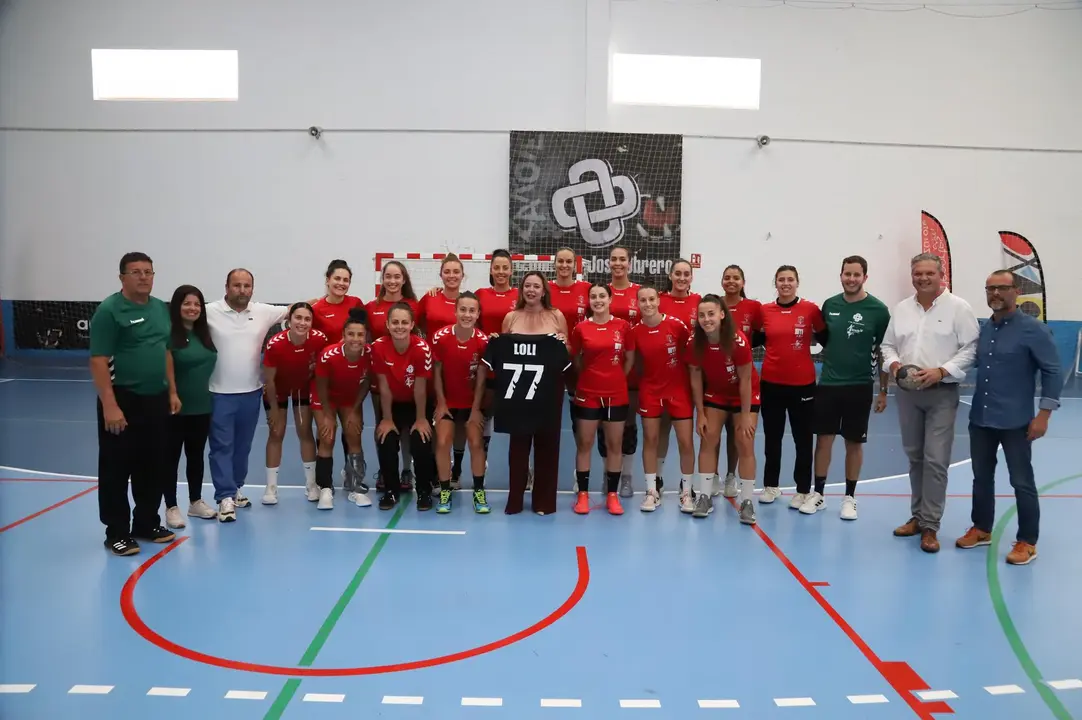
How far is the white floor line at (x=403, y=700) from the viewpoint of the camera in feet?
9.60

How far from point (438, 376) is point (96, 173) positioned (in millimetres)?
10492

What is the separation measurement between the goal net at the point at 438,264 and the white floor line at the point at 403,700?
912 centimetres

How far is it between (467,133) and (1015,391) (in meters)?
9.70

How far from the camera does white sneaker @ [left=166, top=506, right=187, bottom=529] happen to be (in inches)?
192

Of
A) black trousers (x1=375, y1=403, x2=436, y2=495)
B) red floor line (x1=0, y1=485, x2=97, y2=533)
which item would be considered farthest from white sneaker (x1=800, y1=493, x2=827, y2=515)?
red floor line (x1=0, y1=485, x2=97, y2=533)

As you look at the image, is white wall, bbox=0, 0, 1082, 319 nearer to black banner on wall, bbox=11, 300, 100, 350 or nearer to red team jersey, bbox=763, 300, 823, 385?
black banner on wall, bbox=11, 300, 100, 350

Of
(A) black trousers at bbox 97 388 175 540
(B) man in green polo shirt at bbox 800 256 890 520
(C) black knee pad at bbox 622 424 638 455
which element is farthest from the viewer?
(C) black knee pad at bbox 622 424 638 455

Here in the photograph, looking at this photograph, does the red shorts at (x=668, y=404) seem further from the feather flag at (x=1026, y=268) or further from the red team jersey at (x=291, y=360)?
the feather flag at (x=1026, y=268)

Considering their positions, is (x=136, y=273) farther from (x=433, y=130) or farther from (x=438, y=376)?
(x=433, y=130)

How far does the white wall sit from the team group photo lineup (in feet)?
22.7

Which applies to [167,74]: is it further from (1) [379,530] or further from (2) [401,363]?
(1) [379,530]

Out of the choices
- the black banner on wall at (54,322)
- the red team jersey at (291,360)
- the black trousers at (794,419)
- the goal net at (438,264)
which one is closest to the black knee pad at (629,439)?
the black trousers at (794,419)

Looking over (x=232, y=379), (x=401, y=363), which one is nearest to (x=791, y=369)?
(x=401, y=363)

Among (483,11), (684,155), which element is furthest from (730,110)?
(483,11)
